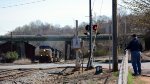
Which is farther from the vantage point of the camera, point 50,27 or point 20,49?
point 50,27

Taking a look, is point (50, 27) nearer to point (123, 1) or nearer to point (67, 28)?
point (67, 28)

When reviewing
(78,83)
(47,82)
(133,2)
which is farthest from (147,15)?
(47,82)

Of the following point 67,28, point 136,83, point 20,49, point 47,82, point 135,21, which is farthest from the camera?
point 67,28

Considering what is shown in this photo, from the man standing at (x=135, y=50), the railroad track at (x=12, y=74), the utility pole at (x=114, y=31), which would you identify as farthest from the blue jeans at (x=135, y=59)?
the railroad track at (x=12, y=74)

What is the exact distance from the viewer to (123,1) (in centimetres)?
2170

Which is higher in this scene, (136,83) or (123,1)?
(123,1)

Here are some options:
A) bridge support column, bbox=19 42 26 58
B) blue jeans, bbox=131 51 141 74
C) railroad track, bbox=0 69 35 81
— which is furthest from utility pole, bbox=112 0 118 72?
bridge support column, bbox=19 42 26 58

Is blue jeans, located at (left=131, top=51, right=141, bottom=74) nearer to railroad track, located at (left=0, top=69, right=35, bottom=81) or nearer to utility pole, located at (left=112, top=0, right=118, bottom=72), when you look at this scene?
utility pole, located at (left=112, top=0, right=118, bottom=72)

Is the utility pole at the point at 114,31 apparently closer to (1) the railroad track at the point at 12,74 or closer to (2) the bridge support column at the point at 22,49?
(1) the railroad track at the point at 12,74

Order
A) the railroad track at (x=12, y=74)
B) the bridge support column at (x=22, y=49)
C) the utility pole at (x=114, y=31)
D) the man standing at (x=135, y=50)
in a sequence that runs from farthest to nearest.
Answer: the bridge support column at (x=22, y=49) < the railroad track at (x=12, y=74) < the utility pole at (x=114, y=31) < the man standing at (x=135, y=50)

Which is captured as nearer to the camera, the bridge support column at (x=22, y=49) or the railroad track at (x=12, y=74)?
the railroad track at (x=12, y=74)

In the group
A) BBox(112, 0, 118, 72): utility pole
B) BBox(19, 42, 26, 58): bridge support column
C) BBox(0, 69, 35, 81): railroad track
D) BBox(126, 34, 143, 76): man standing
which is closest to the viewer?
BBox(126, 34, 143, 76): man standing

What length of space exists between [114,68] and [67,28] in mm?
152689

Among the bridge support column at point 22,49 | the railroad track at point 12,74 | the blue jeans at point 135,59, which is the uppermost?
the blue jeans at point 135,59
